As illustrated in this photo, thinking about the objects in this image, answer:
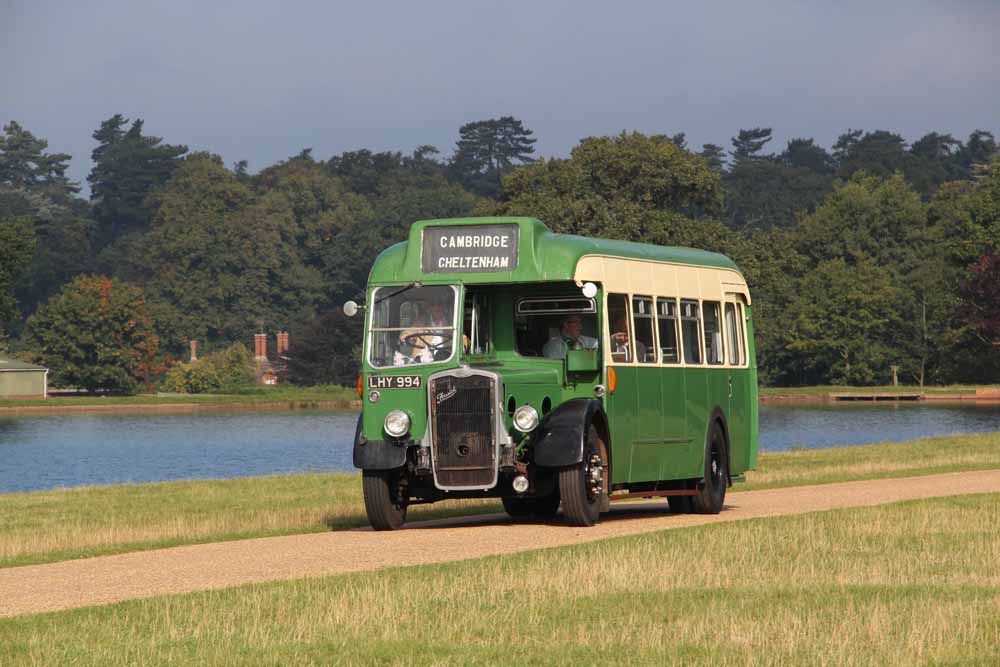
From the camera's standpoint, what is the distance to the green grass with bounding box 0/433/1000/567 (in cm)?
2273

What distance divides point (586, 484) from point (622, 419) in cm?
131

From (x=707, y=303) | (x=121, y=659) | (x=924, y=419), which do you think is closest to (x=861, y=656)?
(x=121, y=659)

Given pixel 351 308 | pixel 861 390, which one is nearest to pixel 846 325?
pixel 861 390

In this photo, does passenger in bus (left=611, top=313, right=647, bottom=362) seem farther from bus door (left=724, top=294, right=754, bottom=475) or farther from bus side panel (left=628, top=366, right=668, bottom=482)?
bus door (left=724, top=294, right=754, bottom=475)

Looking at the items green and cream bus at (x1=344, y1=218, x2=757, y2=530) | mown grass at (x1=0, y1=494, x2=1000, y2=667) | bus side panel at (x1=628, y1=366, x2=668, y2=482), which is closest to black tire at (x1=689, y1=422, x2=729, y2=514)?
green and cream bus at (x1=344, y1=218, x2=757, y2=530)

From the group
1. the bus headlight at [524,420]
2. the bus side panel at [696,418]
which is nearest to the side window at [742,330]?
the bus side panel at [696,418]

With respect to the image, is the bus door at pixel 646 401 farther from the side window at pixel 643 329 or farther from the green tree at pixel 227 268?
the green tree at pixel 227 268

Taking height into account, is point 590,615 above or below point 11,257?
below

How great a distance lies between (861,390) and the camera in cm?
11075

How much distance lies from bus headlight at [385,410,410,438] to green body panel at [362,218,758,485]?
15cm

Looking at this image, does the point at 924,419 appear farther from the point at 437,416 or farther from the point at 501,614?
the point at 501,614

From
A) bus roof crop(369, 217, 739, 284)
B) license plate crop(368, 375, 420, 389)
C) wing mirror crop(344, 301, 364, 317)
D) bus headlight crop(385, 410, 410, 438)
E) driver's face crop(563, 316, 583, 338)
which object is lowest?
bus headlight crop(385, 410, 410, 438)

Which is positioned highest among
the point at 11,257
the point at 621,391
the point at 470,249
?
the point at 11,257

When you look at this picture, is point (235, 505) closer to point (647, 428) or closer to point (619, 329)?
point (647, 428)
